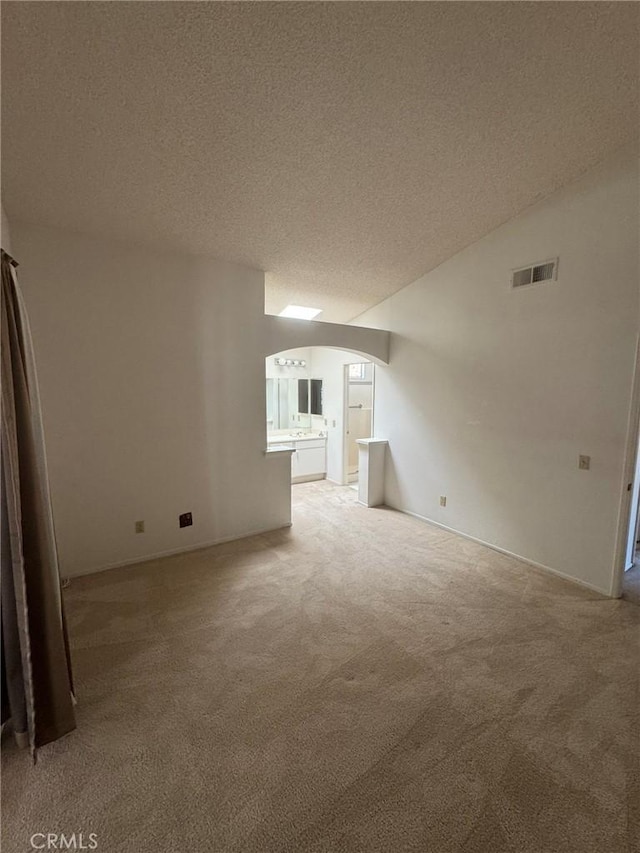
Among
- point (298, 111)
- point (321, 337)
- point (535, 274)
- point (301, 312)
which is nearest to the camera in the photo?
point (298, 111)

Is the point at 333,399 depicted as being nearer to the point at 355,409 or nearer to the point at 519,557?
the point at 355,409

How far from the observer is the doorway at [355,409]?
6.05 meters

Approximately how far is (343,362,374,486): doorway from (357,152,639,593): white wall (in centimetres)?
161

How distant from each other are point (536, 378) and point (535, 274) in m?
0.92

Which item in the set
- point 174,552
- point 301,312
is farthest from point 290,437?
point 174,552

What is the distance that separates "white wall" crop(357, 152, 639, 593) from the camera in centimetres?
277

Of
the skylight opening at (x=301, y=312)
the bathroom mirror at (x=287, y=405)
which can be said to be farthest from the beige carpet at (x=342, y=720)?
the skylight opening at (x=301, y=312)

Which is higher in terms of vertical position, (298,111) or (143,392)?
(298,111)

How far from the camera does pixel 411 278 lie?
436cm

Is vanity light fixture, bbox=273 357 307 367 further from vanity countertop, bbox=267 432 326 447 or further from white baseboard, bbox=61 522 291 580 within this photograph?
white baseboard, bbox=61 522 291 580

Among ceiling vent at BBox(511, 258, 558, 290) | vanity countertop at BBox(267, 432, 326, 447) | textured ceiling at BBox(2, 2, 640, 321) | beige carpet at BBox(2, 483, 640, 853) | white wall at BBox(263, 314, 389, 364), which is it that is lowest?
beige carpet at BBox(2, 483, 640, 853)

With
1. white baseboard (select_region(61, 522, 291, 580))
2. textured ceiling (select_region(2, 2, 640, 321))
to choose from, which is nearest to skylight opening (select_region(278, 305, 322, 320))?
textured ceiling (select_region(2, 2, 640, 321))

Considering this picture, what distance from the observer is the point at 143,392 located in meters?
3.25

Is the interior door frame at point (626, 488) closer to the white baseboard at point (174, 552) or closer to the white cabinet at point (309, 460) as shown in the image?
the white baseboard at point (174, 552)
